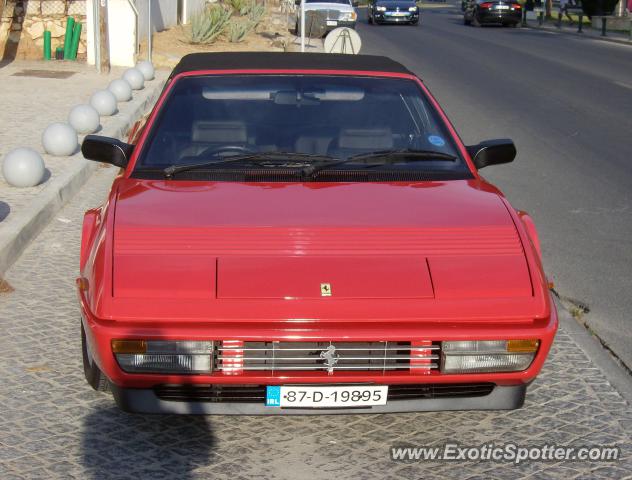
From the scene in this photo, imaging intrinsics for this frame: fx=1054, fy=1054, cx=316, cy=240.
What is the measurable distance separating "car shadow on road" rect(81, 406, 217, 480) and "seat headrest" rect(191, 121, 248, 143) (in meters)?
1.54

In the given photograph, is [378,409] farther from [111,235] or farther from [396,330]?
[111,235]

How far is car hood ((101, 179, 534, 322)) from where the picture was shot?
13.9ft

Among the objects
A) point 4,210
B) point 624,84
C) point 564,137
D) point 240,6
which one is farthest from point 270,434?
point 240,6

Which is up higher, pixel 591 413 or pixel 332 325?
pixel 332 325

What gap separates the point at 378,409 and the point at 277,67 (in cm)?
246

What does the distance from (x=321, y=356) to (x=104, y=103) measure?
1140 cm

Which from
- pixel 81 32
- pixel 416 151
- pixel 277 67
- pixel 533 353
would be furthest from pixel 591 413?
Answer: pixel 81 32

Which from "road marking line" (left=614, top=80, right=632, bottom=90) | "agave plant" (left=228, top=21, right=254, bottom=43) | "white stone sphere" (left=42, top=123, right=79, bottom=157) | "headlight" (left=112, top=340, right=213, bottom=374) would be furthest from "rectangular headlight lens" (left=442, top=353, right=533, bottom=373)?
"agave plant" (left=228, top=21, right=254, bottom=43)

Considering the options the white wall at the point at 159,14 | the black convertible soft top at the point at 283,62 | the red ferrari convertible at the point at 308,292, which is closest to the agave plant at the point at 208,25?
the white wall at the point at 159,14

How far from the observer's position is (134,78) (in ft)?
60.9

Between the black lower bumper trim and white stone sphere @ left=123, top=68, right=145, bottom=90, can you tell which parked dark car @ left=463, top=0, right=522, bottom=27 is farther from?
the black lower bumper trim

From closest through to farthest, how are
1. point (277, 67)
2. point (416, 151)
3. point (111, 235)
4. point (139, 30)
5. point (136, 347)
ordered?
point (136, 347) → point (111, 235) → point (416, 151) → point (277, 67) → point (139, 30)

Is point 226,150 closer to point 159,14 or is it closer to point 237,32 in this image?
point 237,32

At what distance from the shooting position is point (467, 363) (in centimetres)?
423
